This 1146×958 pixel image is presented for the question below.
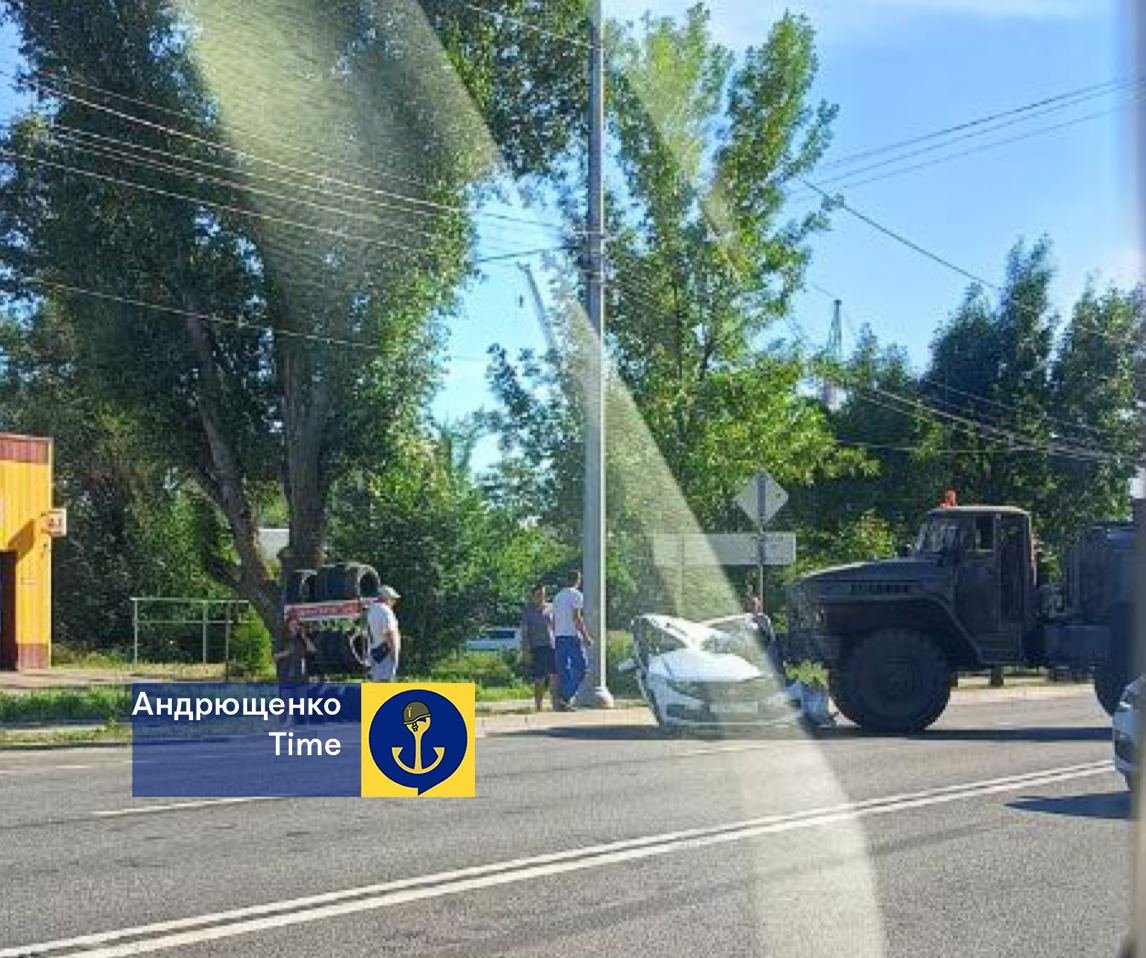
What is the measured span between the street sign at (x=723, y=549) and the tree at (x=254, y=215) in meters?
4.37

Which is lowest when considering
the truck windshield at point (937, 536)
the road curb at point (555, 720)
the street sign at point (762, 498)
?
the road curb at point (555, 720)

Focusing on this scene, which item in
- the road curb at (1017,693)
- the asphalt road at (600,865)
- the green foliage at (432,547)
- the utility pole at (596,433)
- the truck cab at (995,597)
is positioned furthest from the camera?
the green foliage at (432,547)

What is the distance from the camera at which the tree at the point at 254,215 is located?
24.4 meters

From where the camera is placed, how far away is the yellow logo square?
1238 centimetres

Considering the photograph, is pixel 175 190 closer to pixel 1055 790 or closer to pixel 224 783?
pixel 224 783

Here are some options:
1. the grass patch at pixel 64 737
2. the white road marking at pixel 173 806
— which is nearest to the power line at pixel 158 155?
the grass patch at pixel 64 737

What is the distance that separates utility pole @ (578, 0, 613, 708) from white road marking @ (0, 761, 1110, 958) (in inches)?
388

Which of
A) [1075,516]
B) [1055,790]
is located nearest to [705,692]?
[1055,790]

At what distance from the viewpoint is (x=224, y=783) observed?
41.8 ft

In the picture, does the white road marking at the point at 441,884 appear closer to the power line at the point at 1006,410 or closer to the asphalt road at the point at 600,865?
the asphalt road at the point at 600,865

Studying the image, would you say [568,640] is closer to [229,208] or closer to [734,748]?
[734,748]

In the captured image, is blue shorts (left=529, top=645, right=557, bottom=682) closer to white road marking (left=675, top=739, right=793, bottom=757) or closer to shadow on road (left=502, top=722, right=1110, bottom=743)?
shadow on road (left=502, top=722, right=1110, bottom=743)

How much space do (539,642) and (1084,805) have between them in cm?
1021

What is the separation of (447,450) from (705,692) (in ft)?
66.3
